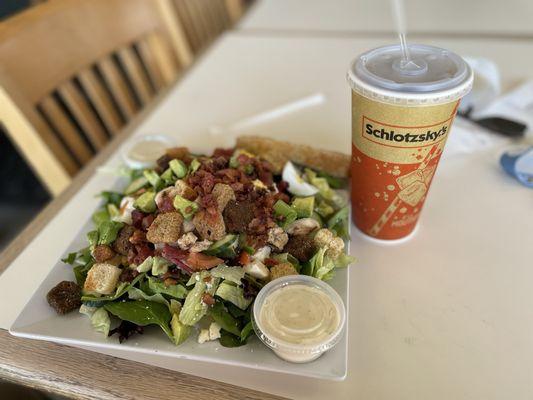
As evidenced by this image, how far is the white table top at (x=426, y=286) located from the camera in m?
0.56

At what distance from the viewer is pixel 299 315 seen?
56 cm

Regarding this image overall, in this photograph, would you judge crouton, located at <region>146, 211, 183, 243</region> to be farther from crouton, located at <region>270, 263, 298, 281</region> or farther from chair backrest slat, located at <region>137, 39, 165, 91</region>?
chair backrest slat, located at <region>137, 39, 165, 91</region>

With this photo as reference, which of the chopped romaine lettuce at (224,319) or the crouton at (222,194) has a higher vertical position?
the crouton at (222,194)

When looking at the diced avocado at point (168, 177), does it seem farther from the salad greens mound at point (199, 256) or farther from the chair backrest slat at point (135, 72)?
the chair backrest slat at point (135, 72)

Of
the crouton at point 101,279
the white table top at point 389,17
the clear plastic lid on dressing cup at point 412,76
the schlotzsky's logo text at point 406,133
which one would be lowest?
the white table top at point 389,17

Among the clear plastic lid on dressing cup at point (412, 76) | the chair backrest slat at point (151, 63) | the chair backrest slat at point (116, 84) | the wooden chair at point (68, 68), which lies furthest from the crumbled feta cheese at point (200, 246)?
the chair backrest slat at point (151, 63)

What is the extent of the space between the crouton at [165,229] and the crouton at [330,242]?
0.72 feet

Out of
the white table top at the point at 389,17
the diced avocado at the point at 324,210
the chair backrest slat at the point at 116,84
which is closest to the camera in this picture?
the diced avocado at the point at 324,210

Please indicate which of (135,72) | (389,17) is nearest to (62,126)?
(135,72)

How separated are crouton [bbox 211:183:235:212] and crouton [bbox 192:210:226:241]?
0.02 metres

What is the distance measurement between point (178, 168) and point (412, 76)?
1.39ft

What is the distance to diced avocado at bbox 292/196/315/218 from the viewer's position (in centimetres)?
70

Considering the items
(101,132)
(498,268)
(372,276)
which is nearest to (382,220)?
(372,276)

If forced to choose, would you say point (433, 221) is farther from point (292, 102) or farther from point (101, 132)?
point (101, 132)
